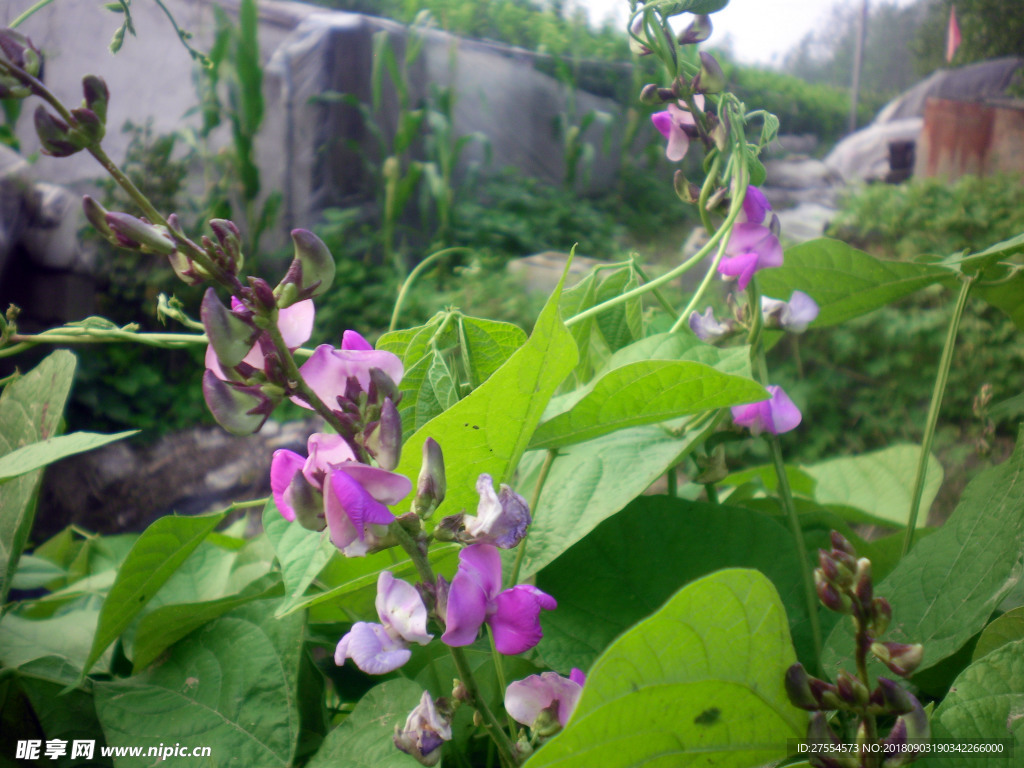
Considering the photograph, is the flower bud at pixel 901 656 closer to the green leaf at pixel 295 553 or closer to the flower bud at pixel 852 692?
the flower bud at pixel 852 692

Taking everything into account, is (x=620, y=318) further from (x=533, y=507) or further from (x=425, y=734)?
(x=425, y=734)

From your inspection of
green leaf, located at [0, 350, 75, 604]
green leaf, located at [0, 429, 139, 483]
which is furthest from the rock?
green leaf, located at [0, 429, 139, 483]

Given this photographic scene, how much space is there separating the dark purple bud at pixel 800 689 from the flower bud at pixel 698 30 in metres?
0.31

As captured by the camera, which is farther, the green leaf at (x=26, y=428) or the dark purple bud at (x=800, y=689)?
the green leaf at (x=26, y=428)

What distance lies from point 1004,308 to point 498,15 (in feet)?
29.1

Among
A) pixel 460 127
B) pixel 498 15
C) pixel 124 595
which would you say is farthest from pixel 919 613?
pixel 498 15

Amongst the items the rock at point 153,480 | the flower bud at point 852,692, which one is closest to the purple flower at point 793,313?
the flower bud at point 852,692

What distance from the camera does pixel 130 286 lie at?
12.7 feet

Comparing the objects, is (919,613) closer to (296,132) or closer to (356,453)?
(356,453)

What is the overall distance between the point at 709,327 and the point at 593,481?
131mm

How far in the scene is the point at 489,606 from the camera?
229 millimetres

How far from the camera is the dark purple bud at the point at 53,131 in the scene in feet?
0.73

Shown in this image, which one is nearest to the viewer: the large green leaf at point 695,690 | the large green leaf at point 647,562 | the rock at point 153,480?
the large green leaf at point 695,690

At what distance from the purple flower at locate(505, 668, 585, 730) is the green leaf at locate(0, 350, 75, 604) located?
289 millimetres
